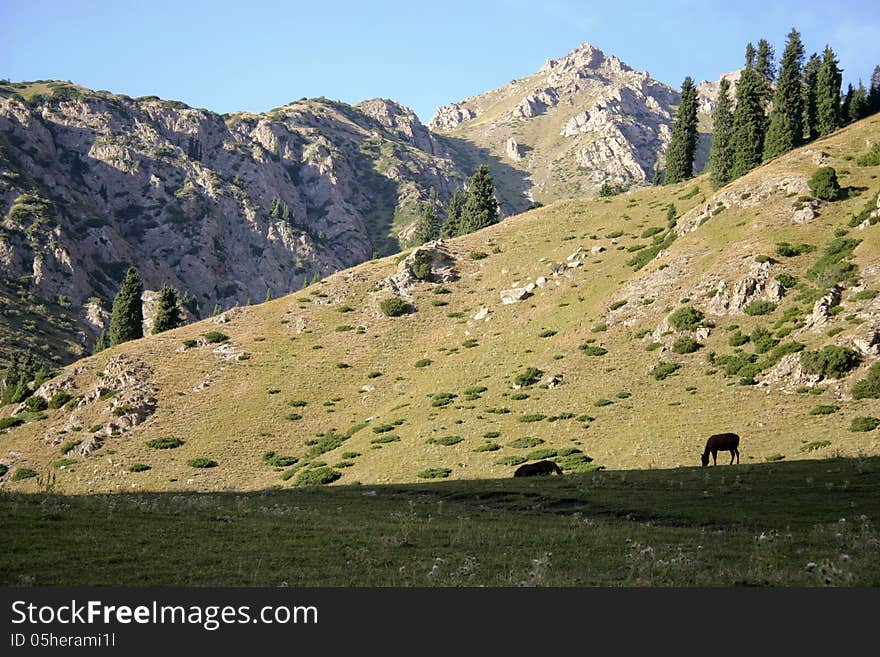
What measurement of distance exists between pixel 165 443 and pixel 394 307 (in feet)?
131

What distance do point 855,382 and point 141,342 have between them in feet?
299

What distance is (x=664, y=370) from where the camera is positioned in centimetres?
6169

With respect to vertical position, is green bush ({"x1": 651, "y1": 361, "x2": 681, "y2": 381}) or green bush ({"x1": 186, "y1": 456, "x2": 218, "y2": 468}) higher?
green bush ({"x1": 651, "y1": 361, "x2": 681, "y2": 381})

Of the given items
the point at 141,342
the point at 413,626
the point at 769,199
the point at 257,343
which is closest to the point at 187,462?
the point at 257,343

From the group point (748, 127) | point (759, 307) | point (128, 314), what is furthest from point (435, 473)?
point (128, 314)

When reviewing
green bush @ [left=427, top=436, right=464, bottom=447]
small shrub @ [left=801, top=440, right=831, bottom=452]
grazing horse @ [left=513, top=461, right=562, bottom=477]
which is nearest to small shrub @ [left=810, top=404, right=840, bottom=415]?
small shrub @ [left=801, top=440, right=831, bottom=452]

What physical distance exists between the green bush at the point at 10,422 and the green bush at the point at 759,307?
87.7 m

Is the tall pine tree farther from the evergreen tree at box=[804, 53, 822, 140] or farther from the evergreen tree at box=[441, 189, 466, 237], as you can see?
the evergreen tree at box=[441, 189, 466, 237]

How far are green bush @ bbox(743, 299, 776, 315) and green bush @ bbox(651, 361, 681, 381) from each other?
34.0 ft

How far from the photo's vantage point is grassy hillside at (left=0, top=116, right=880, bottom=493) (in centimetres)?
5181

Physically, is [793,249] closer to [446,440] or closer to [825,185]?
[825,185]

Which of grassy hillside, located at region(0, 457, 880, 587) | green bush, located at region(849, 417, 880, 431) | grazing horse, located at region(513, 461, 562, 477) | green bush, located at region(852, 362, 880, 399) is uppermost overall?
green bush, located at region(852, 362, 880, 399)

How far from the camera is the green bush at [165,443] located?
71.8 m

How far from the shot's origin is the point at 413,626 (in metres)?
10.6
